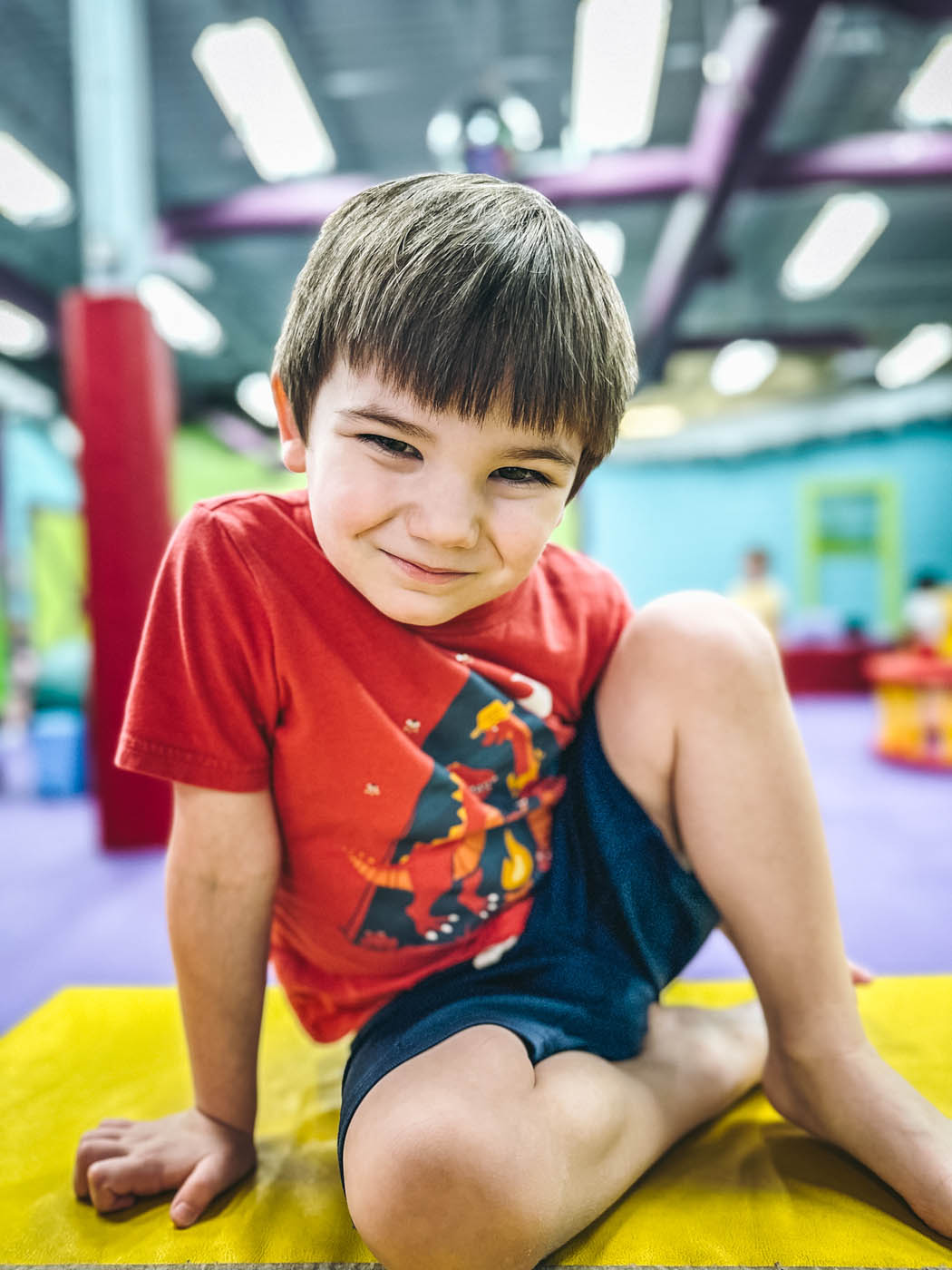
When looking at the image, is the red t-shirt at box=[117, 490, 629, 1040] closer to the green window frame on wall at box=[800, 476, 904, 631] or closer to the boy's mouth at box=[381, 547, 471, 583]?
the boy's mouth at box=[381, 547, 471, 583]

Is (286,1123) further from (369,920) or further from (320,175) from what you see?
(320,175)

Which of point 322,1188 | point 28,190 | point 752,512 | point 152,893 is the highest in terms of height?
point 28,190

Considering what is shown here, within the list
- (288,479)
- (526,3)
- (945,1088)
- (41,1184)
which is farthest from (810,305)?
(41,1184)

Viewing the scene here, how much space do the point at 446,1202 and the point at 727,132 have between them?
3.48 meters

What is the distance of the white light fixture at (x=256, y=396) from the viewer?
7.02m

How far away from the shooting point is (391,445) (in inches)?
23.4

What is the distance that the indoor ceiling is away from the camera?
298cm

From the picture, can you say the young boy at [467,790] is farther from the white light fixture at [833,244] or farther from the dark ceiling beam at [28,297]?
the dark ceiling beam at [28,297]

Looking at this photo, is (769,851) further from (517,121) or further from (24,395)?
(24,395)

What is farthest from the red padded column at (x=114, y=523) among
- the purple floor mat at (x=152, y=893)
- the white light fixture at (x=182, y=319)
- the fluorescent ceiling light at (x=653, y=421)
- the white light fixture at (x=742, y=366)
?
the fluorescent ceiling light at (x=653, y=421)

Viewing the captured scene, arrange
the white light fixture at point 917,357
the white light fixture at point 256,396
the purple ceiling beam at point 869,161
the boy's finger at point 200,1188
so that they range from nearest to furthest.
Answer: the boy's finger at point 200,1188
the purple ceiling beam at point 869,161
the white light fixture at point 917,357
the white light fixture at point 256,396

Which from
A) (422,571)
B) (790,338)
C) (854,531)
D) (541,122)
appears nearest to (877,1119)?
(422,571)

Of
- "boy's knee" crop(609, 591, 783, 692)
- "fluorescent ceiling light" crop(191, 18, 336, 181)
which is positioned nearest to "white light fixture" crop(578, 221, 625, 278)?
"fluorescent ceiling light" crop(191, 18, 336, 181)

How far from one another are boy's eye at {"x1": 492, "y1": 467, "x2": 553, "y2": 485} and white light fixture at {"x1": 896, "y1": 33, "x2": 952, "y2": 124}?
343 centimetres
